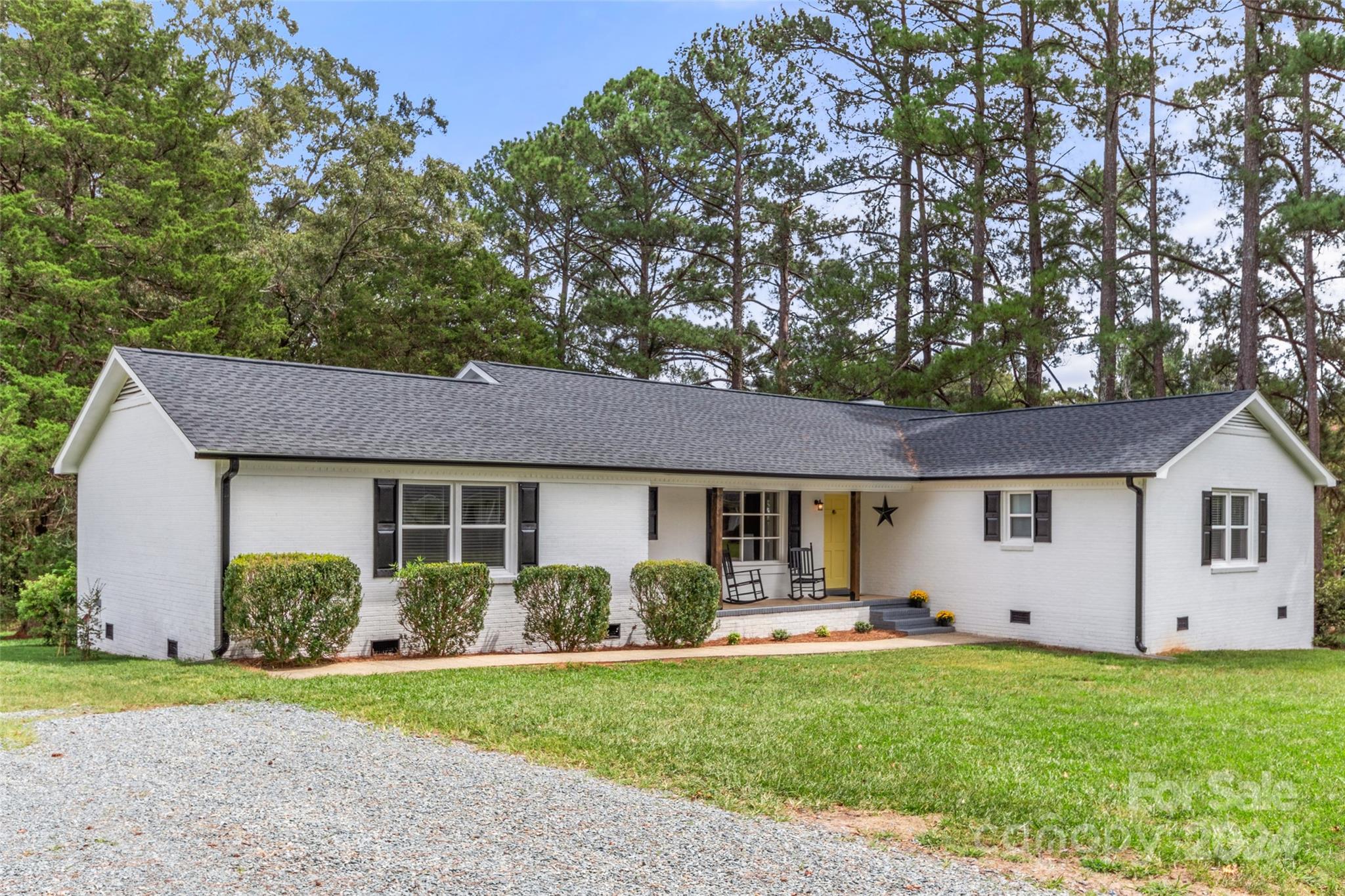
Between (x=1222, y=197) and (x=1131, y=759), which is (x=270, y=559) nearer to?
(x=1131, y=759)

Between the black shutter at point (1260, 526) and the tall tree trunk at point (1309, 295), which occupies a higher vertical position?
the tall tree trunk at point (1309, 295)

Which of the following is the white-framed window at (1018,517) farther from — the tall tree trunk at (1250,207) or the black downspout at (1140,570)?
the tall tree trunk at (1250,207)

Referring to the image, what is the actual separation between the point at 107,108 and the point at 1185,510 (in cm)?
2452

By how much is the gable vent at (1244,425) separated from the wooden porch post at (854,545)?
6.06 metres

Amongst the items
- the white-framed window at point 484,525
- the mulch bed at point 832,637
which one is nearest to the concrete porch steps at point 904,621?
the mulch bed at point 832,637

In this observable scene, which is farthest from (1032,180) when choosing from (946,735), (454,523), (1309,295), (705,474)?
(946,735)

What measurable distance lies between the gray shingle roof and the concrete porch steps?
2.29 meters

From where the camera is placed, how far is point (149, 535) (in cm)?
1417

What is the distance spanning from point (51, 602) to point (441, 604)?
8196mm

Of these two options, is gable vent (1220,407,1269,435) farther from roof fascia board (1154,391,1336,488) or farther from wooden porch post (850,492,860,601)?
wooden porch post (850,492,860,601)

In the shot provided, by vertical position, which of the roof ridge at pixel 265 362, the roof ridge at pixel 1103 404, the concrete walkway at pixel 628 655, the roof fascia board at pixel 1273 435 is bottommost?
the concrete walkway at pixel 628 655

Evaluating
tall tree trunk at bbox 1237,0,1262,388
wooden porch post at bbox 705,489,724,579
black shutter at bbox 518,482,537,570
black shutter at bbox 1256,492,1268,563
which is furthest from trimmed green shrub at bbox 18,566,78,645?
tall tree trunk at bbox 1237,0,1262,388

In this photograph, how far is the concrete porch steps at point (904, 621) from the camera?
57.5 ft

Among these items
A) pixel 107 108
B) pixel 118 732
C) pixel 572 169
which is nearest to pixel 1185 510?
pixel 118 732
